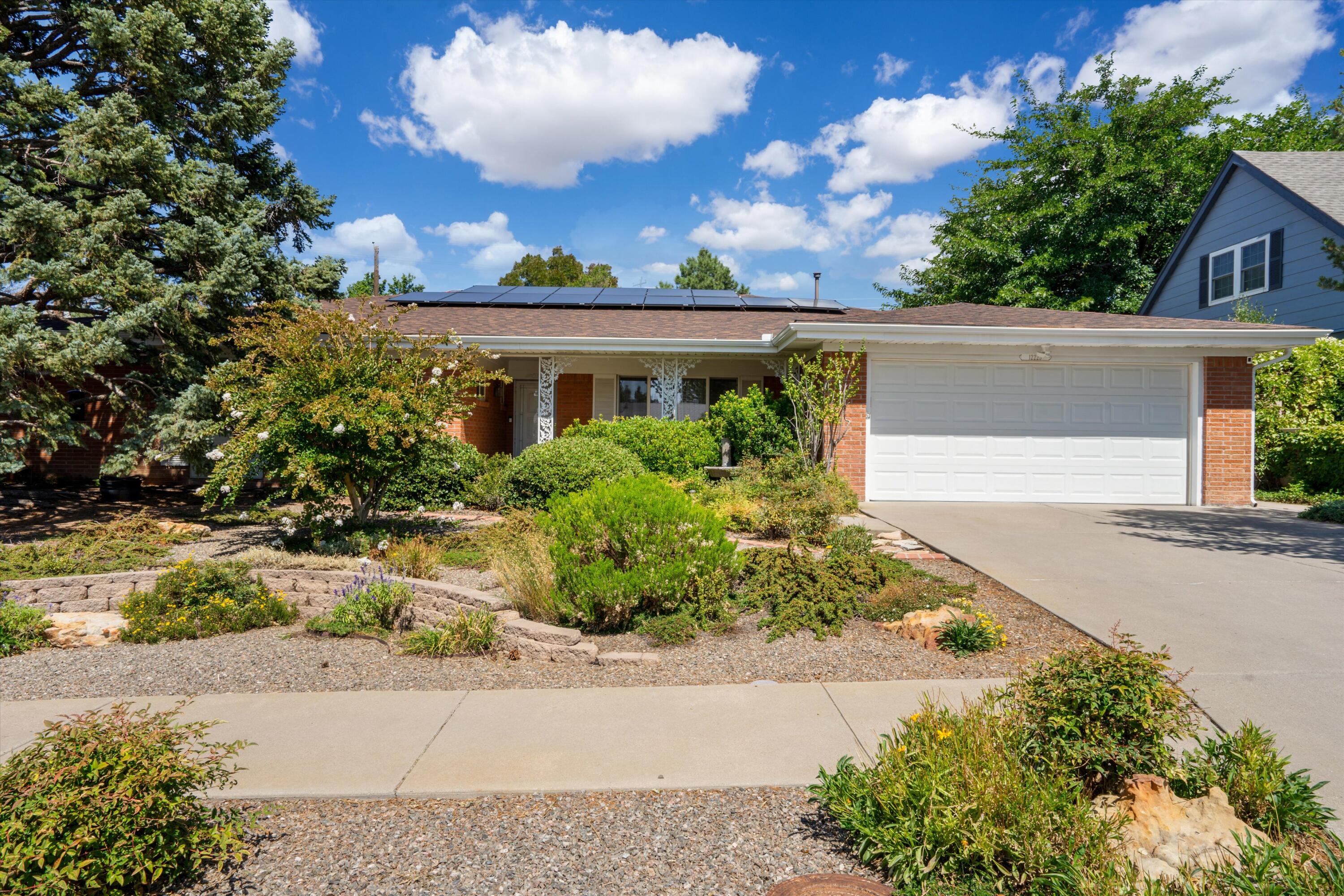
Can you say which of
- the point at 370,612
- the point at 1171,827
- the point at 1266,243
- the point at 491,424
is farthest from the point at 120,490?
the point at 1266,243

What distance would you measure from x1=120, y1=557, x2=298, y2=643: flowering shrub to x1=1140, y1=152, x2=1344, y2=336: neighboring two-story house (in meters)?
18.6

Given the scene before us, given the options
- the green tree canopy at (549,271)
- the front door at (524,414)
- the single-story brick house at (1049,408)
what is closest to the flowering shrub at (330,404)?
the single-story brick house at (1049,408)

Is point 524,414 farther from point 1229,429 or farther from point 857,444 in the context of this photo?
point 1229,429

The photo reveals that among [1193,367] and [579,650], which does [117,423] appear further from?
[1193,367]

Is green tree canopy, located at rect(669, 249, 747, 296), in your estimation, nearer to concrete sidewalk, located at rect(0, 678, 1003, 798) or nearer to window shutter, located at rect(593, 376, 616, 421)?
window shutter, located at rect(593, 376, 616, 421)

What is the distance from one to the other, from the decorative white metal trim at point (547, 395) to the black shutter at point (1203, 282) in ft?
54.2

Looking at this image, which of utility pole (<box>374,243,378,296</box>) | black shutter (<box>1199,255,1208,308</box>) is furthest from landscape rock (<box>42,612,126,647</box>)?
black shutter (<box>1199,255,1208,308</box>)

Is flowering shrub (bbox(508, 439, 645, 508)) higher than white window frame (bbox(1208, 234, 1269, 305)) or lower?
lower

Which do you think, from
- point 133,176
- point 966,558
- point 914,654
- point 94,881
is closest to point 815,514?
point 966,558

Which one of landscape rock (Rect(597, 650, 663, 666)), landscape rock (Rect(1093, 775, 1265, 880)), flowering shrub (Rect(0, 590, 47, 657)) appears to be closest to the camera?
landscape rock (Rect(1093, 775, 1265, 880))

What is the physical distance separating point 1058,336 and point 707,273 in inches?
1464

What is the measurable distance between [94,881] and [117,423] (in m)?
15.4

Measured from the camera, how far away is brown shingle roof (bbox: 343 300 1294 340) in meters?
12.4

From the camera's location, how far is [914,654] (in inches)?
202
